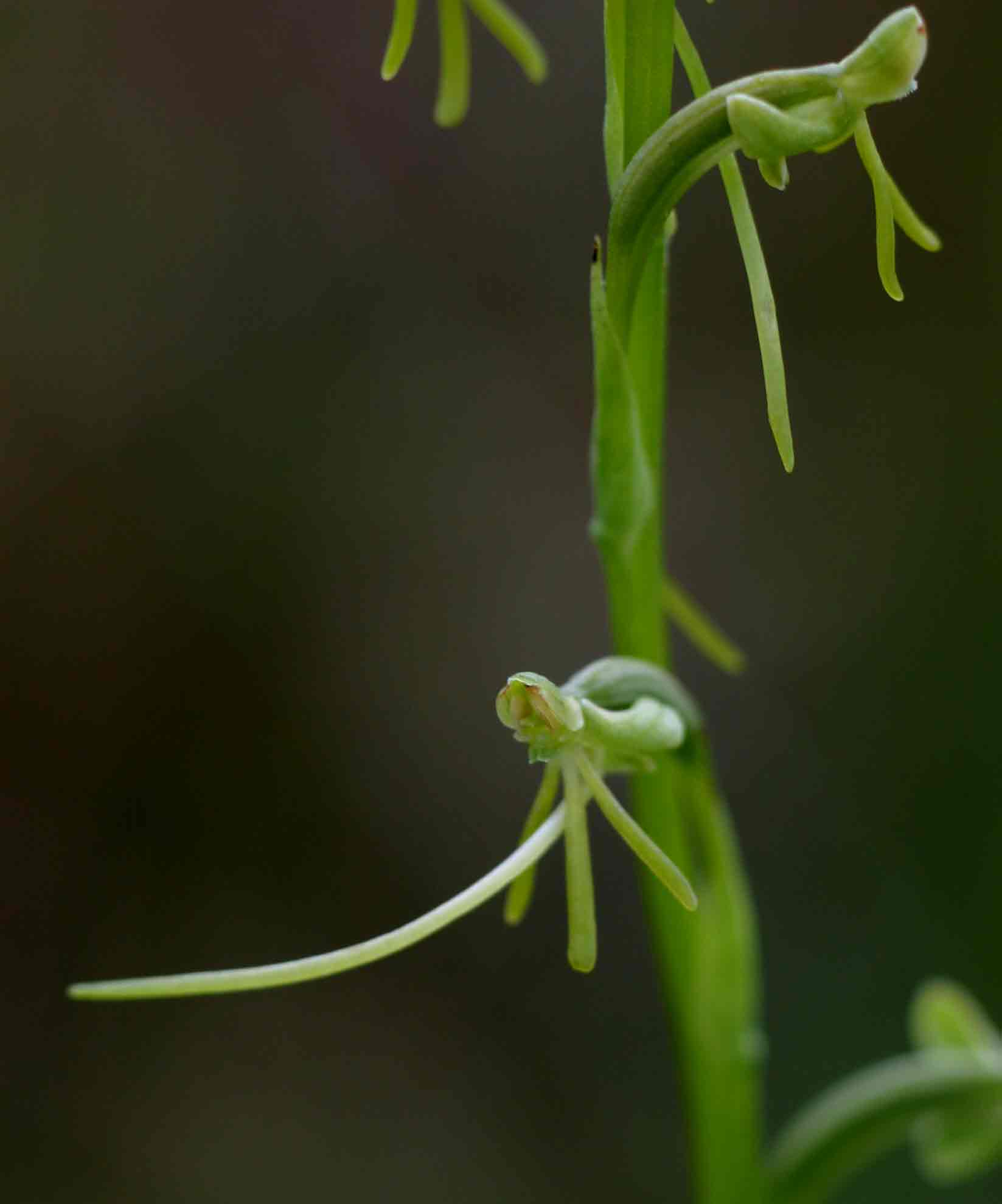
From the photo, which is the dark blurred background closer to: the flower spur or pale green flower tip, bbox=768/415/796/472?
the flower spur

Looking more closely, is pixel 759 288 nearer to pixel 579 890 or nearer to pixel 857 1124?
pixel 579 890

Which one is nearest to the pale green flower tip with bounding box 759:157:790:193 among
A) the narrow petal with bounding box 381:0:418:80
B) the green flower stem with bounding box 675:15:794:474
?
the green flower stem with bounding box 675:15:794:474

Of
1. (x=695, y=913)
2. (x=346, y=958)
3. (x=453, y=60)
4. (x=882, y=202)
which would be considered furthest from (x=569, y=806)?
(x=453, y=60)

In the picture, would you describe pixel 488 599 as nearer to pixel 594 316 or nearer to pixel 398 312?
pixel 398 312

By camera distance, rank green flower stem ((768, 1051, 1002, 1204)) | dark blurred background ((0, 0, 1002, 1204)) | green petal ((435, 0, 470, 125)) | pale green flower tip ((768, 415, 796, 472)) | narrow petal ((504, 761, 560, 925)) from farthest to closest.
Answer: dark blurred background ((0, 0, 1002, 1204)) < green flower stem ((768, 1051, 1002, 1204)) < green petal ((435, 0, 470, 125)) < narrow petal ((504, 761, 560, 925)) < pale green flower tip ((768, 415, 796, 472))

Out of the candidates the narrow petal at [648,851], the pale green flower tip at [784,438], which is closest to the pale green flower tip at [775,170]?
the pale green flower tip at [784,438]

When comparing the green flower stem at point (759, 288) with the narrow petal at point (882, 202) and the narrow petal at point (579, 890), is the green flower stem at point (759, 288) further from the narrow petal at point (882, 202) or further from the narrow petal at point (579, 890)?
the narrow petal at point (579, 890)

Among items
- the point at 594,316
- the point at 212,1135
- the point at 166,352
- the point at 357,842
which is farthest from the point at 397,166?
the point at 594,316
